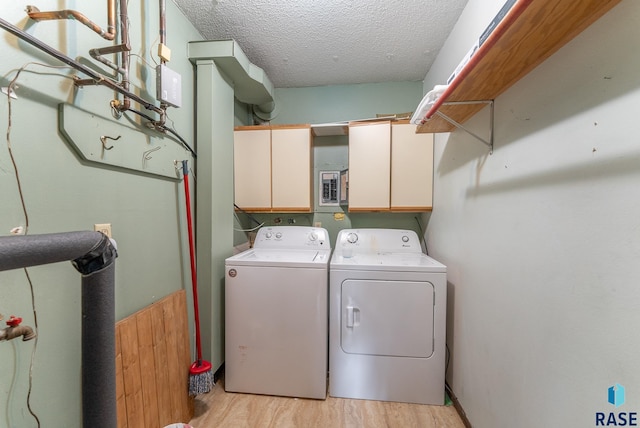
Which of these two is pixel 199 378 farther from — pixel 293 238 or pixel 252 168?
pixel 252 168

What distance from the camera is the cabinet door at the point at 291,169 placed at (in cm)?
218

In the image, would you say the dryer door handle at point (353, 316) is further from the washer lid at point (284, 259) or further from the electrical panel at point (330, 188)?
the electrical panel at point (330, 188)

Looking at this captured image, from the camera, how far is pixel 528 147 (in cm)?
97

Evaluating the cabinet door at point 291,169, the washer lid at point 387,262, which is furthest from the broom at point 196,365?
the washer lid at point 387,262

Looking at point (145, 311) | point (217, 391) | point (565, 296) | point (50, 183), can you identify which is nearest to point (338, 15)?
point (50, 183)

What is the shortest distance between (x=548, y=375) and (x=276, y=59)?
2.51m

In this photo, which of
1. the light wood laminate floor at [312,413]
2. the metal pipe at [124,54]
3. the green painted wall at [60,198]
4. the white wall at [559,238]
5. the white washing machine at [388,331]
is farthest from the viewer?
the white washing machine at [388,331]

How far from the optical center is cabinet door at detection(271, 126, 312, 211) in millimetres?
2182

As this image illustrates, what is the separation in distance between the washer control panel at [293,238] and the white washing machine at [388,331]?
0.50 metres

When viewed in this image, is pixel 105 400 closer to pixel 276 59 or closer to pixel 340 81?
pixel 276 59

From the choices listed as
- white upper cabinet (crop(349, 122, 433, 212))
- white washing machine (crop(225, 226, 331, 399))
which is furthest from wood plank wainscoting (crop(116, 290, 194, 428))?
white upper cabinet (crop(349, 122, 433, 212))

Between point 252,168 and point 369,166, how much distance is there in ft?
3.46

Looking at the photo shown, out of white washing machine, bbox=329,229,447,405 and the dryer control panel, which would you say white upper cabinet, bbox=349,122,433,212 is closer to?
the dryer control panel

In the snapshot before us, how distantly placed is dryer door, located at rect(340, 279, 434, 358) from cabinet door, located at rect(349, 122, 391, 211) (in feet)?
2.51
